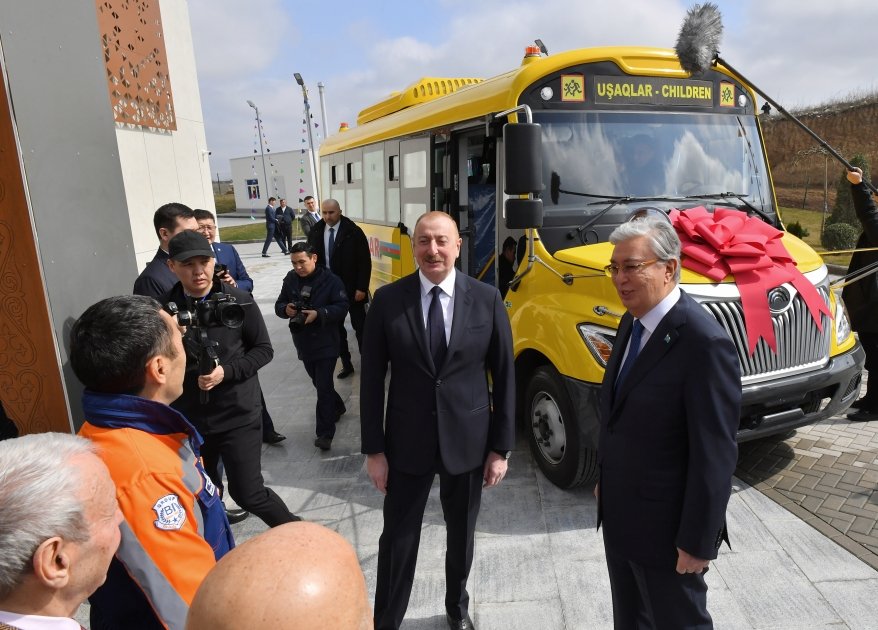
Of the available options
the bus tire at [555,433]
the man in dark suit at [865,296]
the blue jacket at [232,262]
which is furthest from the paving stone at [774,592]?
the blue jacket at [232,262]

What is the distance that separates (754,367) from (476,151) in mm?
2869

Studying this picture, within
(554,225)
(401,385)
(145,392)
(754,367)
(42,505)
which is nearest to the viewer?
(42,505)

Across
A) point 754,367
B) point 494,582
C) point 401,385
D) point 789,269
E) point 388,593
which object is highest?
point 789,269

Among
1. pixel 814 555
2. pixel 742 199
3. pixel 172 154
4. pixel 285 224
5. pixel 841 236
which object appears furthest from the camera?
pixel 285 224

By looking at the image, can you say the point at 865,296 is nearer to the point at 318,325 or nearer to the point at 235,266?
the point at 318,325

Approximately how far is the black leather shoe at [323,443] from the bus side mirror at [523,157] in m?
2.71

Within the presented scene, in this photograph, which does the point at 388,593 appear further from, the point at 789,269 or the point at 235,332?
the point at 789,269

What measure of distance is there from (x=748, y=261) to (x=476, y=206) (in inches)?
95.8

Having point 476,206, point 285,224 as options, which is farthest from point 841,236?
point 285,224

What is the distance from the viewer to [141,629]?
5.25ft

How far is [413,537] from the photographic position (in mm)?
2742

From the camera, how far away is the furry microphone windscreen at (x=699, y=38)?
4035 millimetres

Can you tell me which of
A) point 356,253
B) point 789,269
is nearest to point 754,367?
point 789,269

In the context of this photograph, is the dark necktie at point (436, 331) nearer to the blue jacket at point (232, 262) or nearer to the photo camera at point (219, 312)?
A: the photo camera at point (219, 312)
